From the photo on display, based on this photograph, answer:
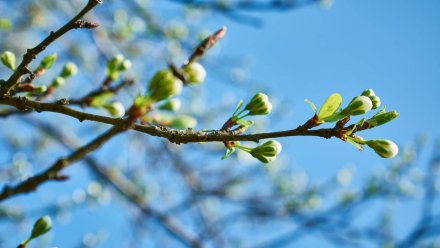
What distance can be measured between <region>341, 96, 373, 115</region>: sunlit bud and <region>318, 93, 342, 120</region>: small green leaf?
0.13 feet

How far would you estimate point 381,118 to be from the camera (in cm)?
174

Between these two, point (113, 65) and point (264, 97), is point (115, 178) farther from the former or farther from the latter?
point (264, 97)

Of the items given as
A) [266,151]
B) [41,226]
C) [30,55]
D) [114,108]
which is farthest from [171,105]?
[41,226]

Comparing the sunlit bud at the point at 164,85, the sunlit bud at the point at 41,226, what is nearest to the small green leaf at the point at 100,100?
the sunlit bud at the point at 41,226

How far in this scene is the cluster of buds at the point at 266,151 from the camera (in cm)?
171

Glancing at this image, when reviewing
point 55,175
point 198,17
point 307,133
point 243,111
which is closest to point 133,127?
point 243,111

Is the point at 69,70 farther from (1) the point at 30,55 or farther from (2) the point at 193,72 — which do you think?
(2) the point at 193,72

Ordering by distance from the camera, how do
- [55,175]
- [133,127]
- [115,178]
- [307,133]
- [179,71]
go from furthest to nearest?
[115,178]
[55,175]
[307,133]
[133,127]
[179,71]

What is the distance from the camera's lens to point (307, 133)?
1.63 meters

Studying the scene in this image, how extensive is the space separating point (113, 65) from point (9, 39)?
258 inches

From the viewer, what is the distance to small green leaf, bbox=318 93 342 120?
5.54 ft

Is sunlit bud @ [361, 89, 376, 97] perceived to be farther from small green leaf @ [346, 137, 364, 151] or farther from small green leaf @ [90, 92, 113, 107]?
small green leaf @ [90, 92, 113, 107]

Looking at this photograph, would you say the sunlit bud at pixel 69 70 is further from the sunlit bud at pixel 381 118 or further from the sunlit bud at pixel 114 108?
the sunlit bud at pixel 381 118

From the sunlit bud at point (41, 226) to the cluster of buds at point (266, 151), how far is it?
3.15ft
